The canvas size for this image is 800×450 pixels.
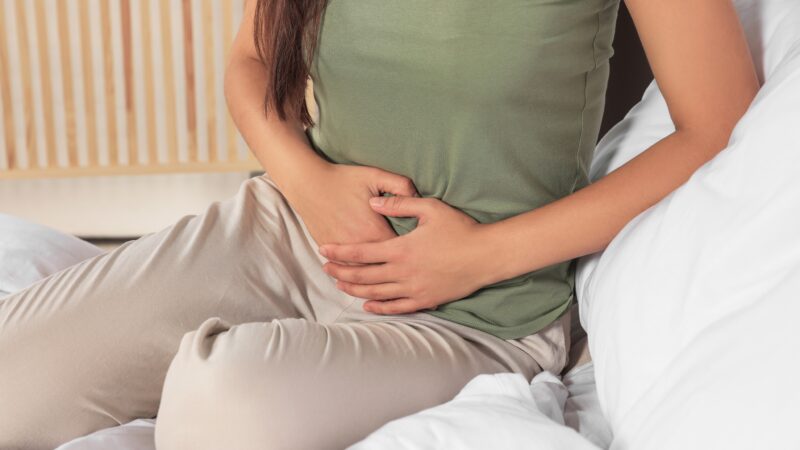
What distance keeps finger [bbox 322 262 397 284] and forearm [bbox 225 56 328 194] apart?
0.38ft

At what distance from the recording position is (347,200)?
1.00 metres

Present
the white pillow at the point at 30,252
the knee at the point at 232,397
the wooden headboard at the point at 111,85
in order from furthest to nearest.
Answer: the wooden headboard at the point at 111,85 → the white pillow at the point at 30,252 → the knee at the point at 232,397

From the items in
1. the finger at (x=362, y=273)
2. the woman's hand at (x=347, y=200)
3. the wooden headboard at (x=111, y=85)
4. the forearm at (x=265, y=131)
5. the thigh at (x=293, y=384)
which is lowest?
the wooden headboard at (x=111, y=85)

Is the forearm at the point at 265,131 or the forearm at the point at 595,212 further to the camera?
the forearm at the point at 265,131

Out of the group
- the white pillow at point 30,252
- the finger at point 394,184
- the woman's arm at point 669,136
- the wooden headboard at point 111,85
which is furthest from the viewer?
the wooden headboard at point 111,85

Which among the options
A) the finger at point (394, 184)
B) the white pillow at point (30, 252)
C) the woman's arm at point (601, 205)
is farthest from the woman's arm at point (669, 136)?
the white pillow at point (30, 252)

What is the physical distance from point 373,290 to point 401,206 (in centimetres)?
9

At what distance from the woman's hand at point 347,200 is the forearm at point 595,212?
122 mm

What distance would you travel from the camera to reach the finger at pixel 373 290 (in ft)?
3.13

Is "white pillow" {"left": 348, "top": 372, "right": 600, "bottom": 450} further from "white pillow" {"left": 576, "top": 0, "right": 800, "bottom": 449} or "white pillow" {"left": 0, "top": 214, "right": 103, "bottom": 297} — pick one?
"white pillow" {"left": 0, "top": 214, "right": 103, "bottom": 297}

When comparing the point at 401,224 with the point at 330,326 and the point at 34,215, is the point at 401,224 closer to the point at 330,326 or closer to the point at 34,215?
the point at 330,326

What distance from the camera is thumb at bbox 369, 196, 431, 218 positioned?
96 centimetres

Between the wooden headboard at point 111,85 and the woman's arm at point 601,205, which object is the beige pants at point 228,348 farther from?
the wooden headboard at point 111,85

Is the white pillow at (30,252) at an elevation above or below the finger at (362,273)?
below
